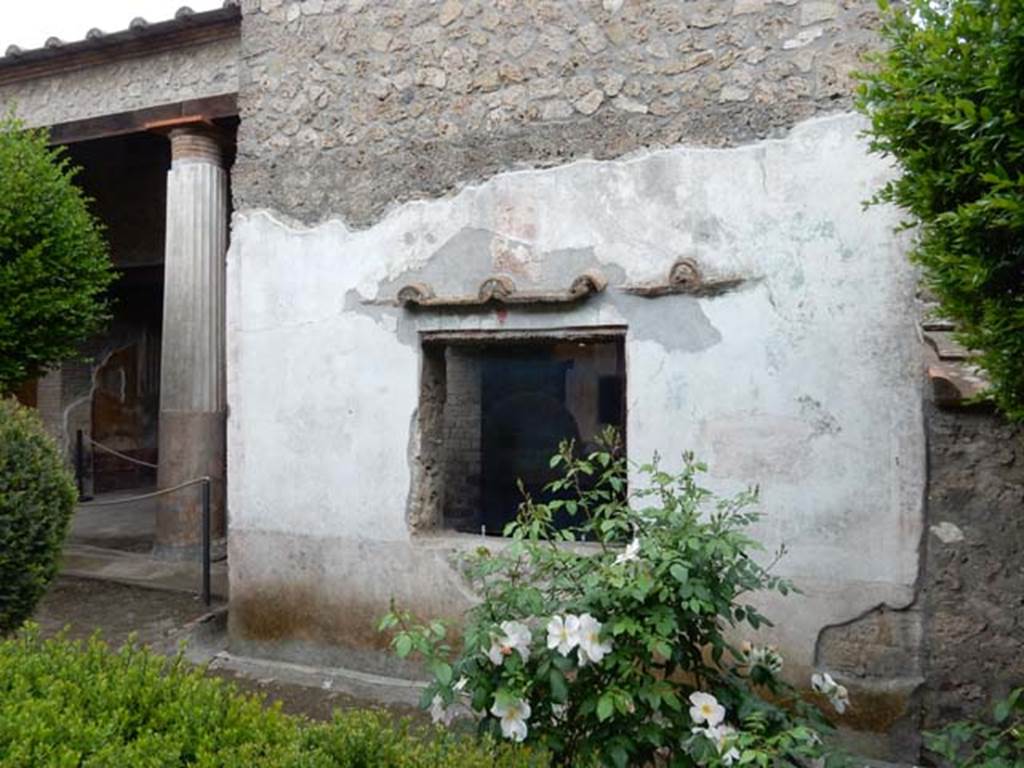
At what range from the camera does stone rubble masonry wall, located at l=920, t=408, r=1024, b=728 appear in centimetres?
324

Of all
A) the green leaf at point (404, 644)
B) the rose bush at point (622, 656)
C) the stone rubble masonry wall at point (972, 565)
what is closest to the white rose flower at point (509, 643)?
the rose bush at point (622, 656)

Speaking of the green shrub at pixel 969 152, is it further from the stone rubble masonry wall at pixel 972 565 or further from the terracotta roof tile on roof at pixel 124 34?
the terracotta roof tile on roof at pixel 124 34

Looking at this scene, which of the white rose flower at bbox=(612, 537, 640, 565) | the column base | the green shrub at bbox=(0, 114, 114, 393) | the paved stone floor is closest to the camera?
the white rose flower at bbox=(612, 537, 640, 565)

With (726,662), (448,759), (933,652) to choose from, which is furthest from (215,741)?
(933,652)

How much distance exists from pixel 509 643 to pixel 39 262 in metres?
4.91

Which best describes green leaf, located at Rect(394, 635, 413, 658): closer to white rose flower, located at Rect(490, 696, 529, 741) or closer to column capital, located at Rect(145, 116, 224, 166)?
white rose flower, located at Rect(490, 696, 529, 741)

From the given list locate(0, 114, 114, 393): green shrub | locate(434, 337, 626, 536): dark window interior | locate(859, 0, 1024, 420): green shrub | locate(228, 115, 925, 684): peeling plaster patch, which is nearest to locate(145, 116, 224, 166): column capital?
locate(0, 114, 114, 393): green shrub

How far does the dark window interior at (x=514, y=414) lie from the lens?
8.52 m

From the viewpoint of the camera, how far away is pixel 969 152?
216 cm

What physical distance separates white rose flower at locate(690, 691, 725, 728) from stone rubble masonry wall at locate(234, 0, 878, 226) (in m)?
2.50

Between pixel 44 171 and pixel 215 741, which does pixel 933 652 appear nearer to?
pixel 215 741

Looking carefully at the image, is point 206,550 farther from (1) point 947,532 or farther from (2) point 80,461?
(2) point 80,461

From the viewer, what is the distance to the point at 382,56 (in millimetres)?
4465

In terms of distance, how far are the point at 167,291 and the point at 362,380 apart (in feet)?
10.6
